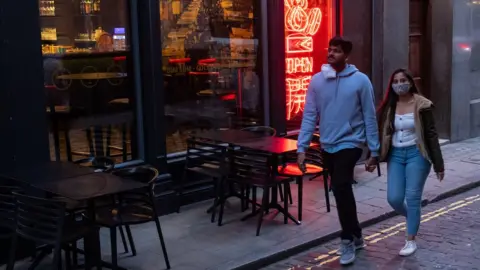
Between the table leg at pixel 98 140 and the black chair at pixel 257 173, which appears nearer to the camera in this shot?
the black chair at pixel 257 173

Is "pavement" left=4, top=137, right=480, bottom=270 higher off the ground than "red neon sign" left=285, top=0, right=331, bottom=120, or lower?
lower

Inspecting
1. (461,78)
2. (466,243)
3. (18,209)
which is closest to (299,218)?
(466,243)

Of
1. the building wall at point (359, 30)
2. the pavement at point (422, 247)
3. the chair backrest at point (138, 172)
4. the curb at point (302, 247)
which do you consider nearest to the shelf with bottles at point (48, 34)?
the chair backrest at point (138, 172)

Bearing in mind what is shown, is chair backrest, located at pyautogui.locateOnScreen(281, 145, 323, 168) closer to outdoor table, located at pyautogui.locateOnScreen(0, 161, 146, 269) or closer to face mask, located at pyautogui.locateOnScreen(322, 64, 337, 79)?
face mask, located at pyautogui.locateOnScreen(322, 64, 337, 79)

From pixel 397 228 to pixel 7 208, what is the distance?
157 inches

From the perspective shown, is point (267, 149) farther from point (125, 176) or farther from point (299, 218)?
point (125, 176)

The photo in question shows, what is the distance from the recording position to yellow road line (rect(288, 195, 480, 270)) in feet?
20.0

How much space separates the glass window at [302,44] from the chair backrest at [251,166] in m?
2.60

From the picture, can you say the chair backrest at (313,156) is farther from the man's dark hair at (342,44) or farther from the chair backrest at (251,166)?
the man's dark hair at (342,44)

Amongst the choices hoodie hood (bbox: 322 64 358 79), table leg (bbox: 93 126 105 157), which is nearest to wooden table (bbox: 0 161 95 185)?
table leg (bbox: 93 126 105 157)

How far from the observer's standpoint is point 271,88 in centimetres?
885

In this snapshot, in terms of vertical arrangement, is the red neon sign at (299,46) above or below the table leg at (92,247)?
above

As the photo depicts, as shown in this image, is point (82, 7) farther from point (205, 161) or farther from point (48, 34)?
point (205, 161)

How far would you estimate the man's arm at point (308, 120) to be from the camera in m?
5.89
